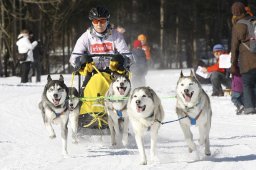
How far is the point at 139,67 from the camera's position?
51.9 feet

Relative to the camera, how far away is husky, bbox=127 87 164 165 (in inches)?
242

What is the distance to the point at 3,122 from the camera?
10.2m

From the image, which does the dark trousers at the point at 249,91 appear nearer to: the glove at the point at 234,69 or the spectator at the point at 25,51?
the glove at the point at 234,69

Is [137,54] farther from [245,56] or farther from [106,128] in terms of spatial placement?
[106,128]

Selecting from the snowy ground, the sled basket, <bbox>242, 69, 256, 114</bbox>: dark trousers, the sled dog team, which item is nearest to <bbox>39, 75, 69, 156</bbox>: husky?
the sled dog team

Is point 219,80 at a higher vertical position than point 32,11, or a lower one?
lower

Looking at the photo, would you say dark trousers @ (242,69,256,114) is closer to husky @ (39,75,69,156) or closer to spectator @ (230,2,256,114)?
spectator @ (230,2,256,114)

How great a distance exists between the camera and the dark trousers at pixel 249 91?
10438 mm

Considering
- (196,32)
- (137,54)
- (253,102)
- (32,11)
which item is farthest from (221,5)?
(253,102)

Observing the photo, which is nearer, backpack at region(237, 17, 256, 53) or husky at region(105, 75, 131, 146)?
husky at region(105, 75, 131, 146)

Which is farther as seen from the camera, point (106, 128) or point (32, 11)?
point (32, 11)

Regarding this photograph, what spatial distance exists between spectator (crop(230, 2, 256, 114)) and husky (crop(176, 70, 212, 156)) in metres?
3.85

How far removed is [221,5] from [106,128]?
25.7 m

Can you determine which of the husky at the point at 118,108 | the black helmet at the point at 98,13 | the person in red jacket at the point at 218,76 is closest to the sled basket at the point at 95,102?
the husky at the point at 118,108
